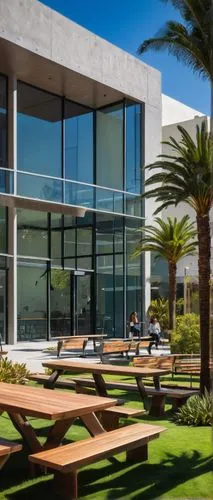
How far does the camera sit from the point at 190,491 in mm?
5605

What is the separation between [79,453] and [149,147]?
2482 centimetres

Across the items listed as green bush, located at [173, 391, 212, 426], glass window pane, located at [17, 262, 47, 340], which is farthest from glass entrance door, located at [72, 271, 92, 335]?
green bush, located at [173, 391, 212, 426]

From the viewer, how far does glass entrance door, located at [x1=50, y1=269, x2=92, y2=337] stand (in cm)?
2525

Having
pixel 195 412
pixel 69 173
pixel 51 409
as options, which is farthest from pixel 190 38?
pixel 69 173

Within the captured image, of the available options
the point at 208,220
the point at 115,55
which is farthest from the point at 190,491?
the point at 115,55

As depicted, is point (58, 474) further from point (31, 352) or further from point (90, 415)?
point (31, 352)

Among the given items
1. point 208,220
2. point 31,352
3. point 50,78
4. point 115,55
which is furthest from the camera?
point 115,55

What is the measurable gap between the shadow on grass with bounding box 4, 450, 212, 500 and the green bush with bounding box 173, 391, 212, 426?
1.54 meters

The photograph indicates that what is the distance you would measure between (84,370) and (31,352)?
10.9 m

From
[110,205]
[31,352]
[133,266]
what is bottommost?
[31,352]

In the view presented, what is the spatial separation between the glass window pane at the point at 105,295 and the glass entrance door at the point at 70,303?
505 millimetres

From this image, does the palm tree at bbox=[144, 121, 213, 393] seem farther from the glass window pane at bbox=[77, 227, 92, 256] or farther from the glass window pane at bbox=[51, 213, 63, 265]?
the glass window pane at bbox=[77, 227, 92, 256]

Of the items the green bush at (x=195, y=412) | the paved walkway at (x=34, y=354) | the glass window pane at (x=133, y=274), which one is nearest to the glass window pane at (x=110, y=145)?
the glass window pane at (x=133, y=274)

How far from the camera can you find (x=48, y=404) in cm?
588
